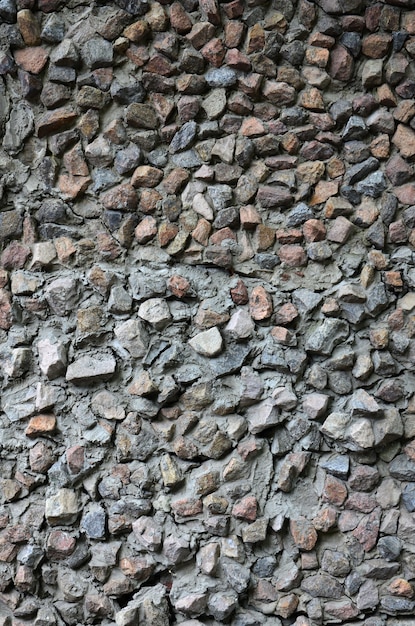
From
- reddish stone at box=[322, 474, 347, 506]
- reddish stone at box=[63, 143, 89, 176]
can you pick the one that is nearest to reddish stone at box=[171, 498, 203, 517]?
reddish stone at box=[322, 474, 347, 506]

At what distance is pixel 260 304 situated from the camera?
141 cm

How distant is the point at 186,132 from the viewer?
1460mm

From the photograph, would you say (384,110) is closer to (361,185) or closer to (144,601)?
(361,185)

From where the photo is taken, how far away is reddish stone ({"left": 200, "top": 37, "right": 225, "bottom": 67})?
4.79 ft

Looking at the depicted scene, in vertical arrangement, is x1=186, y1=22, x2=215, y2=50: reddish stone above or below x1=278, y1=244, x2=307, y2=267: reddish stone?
above

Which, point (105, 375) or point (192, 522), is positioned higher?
point (105, 375)

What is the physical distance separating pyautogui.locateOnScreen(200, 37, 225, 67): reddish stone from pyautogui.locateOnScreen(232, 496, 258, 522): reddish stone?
0.91 metres

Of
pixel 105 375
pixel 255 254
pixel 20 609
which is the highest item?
pixel 255 254

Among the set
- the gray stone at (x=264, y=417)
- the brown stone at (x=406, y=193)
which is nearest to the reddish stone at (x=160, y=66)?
the brown stone at (x=406, y=193)

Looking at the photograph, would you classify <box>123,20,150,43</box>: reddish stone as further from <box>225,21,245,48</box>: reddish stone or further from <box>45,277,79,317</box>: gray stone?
<box>45,277,79,317</box>: gray stone

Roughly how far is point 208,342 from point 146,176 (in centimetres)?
38

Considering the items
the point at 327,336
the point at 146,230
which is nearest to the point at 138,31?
the point at 146,230

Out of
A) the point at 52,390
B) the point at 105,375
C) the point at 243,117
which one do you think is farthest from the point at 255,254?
the point at 52,390

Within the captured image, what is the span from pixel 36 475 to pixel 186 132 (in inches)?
30.7
